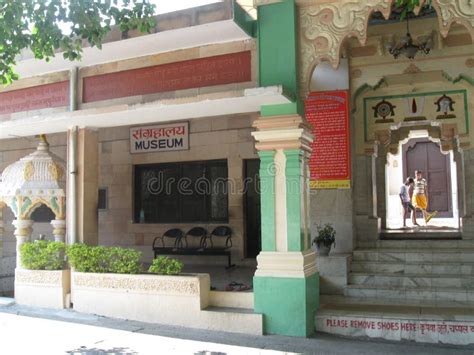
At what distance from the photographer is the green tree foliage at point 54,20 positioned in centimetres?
431

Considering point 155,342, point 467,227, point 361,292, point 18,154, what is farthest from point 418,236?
point 18,154

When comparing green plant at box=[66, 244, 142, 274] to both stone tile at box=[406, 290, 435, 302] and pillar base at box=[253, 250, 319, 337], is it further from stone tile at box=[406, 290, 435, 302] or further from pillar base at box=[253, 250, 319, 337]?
stone tile at box=[406, 290, 435, 302]

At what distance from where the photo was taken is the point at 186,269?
9.59m

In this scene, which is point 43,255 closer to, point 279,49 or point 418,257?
point 279,49

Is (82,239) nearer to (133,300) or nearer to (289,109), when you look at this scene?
(133,300)

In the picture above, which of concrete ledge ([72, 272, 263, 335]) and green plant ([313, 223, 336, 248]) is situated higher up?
green plant ([313, 223, 336, 248])

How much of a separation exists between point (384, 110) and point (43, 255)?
6415 millimetres

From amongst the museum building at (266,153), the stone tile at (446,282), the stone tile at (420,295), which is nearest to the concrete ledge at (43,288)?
the museum building at (266,153)

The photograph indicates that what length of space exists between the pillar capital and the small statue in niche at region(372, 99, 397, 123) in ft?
11.9

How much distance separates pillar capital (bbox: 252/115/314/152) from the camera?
579 cm

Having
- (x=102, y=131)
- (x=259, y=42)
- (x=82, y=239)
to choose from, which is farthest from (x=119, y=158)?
(x=259, y=42)

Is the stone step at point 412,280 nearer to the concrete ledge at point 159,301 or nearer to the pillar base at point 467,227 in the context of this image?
the pillar base at point 467,227

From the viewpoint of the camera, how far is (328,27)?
5.82m

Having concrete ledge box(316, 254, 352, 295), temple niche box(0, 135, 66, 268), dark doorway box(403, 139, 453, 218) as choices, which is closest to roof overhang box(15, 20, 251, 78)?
temple niche box(0, 135, 66, 268)
